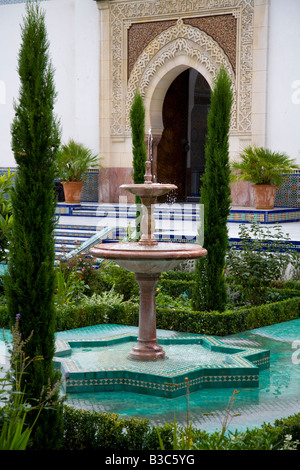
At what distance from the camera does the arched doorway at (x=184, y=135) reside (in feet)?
48.9

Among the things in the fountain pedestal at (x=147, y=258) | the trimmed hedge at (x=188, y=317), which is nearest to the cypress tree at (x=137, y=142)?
the trimmed hedge at (x=188, y=317)

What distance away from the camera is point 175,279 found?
28.9 ft

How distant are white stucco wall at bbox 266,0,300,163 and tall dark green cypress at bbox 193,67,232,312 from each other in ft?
18.0

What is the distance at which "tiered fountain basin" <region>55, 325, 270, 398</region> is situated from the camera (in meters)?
4.96

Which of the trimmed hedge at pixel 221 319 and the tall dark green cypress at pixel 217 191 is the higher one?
the tall dark green cypress at pixel 217 191

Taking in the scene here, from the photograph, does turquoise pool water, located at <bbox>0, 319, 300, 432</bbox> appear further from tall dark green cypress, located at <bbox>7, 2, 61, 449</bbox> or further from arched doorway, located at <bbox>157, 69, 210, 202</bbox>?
arched doorway, located at <bbox>157, 69, 210, 202</bbox>

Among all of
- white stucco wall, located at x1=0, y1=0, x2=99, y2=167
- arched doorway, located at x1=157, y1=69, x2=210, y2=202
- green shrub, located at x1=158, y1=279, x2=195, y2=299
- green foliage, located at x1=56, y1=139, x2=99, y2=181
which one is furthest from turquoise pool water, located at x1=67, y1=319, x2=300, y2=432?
white stucco wall, located at x1=0, y1=0, x2=99, y2=167

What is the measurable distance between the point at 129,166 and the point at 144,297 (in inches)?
349

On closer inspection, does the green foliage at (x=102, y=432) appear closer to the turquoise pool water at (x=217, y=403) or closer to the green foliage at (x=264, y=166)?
the turquoise pool water at (x=217, y=403)

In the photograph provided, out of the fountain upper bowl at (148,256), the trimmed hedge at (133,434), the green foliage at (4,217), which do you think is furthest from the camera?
the green foliage at (4,217)

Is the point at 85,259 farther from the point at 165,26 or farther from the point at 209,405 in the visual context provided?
the point at 165,26

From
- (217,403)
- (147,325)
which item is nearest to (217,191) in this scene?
(147,325)

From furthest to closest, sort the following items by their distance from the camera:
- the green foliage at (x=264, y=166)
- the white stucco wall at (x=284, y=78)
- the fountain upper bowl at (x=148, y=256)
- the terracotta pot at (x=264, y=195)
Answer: the white stucco wall at (x=284, y=78) → the terracotta pot at (x=264, y=195) → the green foliage at (x=264, y=166) → the fountain upper bowl at (x=148, y=256)

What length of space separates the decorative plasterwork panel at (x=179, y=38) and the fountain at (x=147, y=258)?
7.31 m
